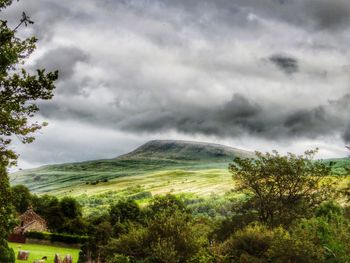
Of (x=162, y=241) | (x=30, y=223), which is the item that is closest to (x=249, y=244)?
(x=162, y=241)

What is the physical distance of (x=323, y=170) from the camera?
208ft

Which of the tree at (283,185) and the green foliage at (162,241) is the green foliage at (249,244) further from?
the tree at (283,185)

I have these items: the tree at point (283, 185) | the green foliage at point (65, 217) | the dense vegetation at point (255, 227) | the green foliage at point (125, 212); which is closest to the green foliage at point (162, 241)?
the dense vegetation at point (255, 227)

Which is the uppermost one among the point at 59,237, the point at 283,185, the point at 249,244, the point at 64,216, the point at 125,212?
the point at 283,185

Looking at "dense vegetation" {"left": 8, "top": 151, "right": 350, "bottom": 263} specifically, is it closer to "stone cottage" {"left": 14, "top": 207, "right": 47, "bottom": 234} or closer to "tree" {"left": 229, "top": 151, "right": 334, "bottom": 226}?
"tree" {"left": 229, "top": 151, "right": 334, "bottom": 226}

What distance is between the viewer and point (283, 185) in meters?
62.2

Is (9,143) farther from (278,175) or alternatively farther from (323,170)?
(323,170)

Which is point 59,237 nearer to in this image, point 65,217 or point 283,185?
point 65,217

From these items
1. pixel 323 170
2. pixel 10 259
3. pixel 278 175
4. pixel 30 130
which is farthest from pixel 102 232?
pixel 30 130

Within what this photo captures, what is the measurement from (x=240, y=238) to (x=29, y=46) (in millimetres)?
27151

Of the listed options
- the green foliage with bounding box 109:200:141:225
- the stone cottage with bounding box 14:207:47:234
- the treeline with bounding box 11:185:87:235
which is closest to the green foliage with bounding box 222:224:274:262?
the green foliage with bounding box 109:200:141:225

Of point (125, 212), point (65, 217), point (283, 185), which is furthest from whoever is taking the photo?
point (65, 217)

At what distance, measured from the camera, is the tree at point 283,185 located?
6141 cm

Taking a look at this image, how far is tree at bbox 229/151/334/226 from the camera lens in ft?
201
